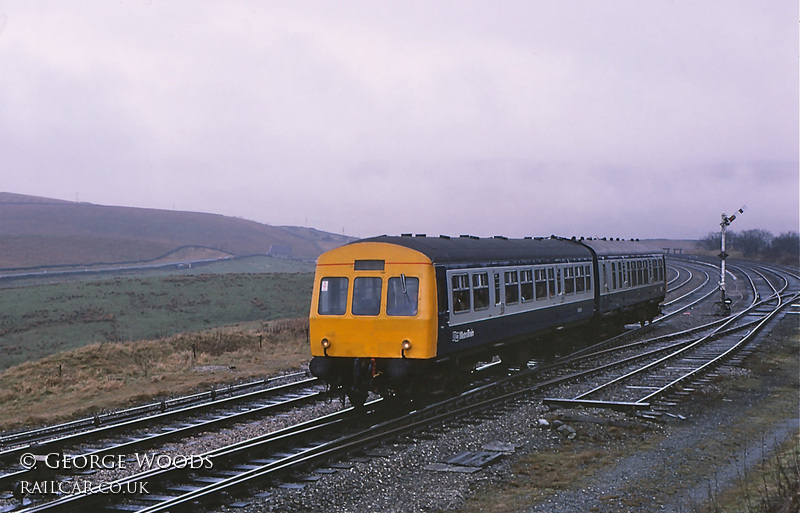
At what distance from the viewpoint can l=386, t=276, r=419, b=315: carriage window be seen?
46.0ft

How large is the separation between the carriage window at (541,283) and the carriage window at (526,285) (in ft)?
1.38

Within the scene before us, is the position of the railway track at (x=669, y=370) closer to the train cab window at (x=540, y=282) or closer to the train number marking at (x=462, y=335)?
the train number marking at (x=462, y=335)

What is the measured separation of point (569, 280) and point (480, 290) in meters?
6.23

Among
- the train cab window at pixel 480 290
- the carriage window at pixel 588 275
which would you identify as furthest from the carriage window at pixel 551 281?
the train cab window at pixel 480 290

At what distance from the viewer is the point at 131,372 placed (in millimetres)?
20453

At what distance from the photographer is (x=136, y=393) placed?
57.3 ft

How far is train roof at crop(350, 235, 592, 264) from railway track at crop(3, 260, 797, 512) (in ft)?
9.50

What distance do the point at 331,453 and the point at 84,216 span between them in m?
159

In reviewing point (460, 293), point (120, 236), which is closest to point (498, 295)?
point (460, 293)

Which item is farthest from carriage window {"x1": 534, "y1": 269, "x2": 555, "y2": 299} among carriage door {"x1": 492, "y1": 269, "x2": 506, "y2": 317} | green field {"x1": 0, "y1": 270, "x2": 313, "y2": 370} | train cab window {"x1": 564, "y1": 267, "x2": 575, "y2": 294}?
green field {"x1": 0, "y1": 270, "x2": 313, "y2": 370}

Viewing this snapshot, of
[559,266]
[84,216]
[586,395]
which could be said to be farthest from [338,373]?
[84,216]

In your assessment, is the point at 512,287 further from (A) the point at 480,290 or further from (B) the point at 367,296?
(B) the point at 367,296

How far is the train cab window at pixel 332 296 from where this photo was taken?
577 inches

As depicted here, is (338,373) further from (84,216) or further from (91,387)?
(84,216)
